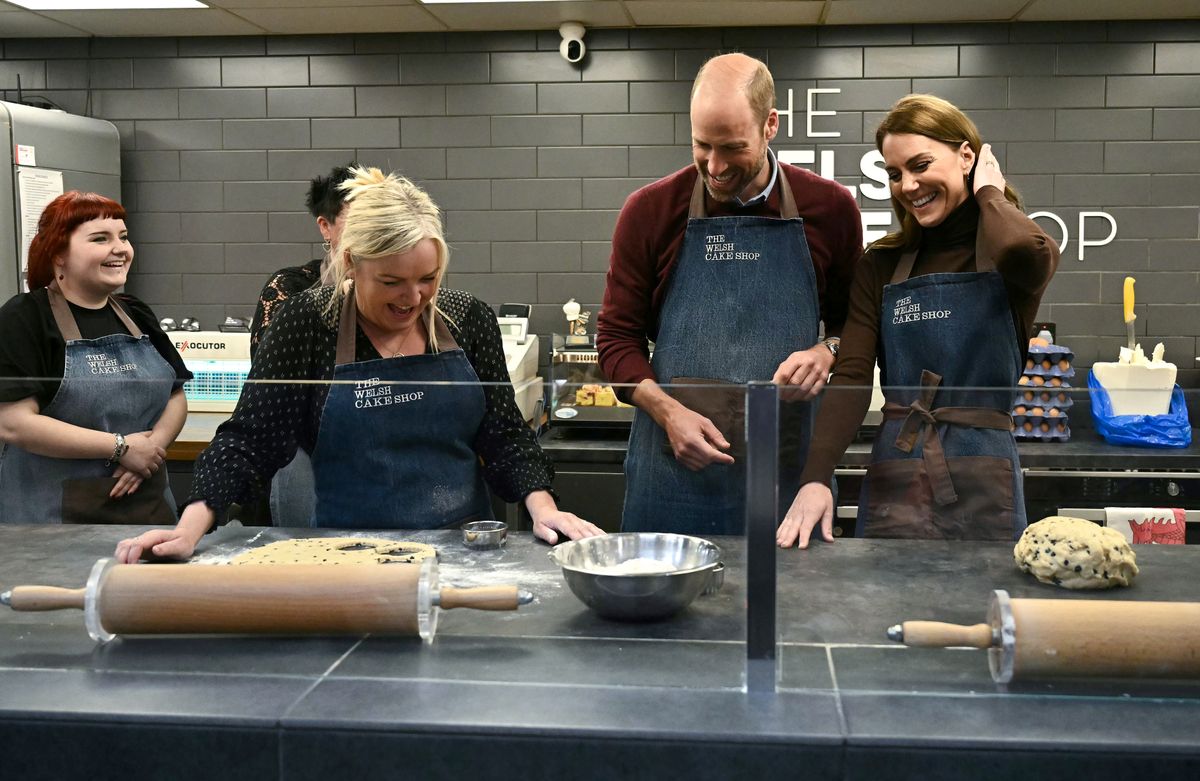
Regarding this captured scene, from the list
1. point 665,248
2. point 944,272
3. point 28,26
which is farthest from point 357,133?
point 944,272

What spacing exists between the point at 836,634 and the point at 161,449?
998 millimetres

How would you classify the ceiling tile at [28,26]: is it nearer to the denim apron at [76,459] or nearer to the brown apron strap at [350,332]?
the brown apron strap at [350,332]

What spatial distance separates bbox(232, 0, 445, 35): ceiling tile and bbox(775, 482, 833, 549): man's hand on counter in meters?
3.00

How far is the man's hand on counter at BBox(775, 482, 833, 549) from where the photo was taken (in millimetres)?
1451

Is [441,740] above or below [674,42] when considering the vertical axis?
below

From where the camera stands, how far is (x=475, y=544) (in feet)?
5.76

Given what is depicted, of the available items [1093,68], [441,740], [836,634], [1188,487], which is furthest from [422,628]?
[1093,68]

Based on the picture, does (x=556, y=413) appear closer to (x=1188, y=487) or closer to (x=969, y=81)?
(x=1188, y=487)

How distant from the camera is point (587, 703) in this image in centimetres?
118

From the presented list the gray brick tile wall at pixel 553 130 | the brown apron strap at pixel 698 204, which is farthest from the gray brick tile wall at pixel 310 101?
the brown apron strap at pixel 698 204

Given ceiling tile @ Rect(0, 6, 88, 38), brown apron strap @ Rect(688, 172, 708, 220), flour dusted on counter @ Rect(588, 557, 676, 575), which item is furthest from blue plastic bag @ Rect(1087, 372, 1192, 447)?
ceiling tile @ Rect(0, 6, 88, 38)

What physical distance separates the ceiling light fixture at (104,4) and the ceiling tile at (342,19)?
0.21 meters

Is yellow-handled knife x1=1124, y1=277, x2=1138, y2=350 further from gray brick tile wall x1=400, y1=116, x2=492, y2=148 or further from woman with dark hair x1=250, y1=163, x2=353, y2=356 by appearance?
woman with dark hair x1=250, y1=163, x2=353, y2=356

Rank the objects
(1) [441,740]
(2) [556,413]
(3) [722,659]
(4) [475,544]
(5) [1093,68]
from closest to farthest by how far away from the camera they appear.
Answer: (1) [441,740]
(3) [722,659]
(2) [556,413]
(4) [475,544]
(5) [1093,68]
